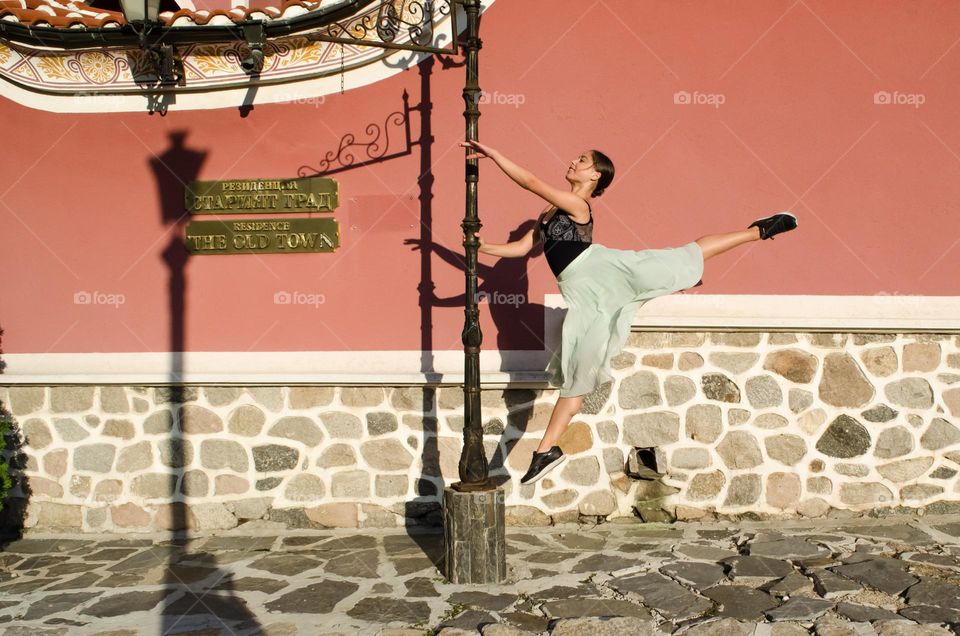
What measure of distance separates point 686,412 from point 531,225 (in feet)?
5.77

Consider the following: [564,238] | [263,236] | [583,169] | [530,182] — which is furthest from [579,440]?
[263,236]

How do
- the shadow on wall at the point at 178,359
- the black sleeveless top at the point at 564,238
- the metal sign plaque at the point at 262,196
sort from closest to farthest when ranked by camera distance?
the black sleeveless top at the point at 564,238, the shadow on wall at the point at 178,359, the metal sign plaque at the point at 262,196

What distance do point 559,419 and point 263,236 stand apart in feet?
9.06

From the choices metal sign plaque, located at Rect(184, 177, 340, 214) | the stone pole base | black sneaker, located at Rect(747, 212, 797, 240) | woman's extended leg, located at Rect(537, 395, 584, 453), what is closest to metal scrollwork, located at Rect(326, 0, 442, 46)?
metal sign plaque, located at Rect(184, 177, 340, 214)

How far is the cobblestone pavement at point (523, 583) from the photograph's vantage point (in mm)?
4195

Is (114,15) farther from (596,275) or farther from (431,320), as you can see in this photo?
(596,275)

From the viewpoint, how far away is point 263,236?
6.25 meters

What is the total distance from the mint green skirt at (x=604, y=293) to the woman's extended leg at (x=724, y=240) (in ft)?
0.16

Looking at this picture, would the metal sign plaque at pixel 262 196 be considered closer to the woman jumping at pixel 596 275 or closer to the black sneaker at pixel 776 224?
the woman jumping at pixel 596 275

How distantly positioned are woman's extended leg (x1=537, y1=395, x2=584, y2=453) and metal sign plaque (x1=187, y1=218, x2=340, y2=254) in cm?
226

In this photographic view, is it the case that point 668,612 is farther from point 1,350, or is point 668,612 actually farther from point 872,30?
point 1,350

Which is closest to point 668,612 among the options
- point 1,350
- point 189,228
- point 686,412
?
point 686,412

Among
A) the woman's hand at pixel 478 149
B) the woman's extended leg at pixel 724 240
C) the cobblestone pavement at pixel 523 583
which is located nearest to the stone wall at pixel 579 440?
the cobblestone pavement at pixel 523 583

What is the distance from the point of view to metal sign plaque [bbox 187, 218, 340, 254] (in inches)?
244
